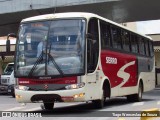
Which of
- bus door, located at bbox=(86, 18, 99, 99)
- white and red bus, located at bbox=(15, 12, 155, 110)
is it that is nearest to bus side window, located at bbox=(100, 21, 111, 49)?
white and red bus, located at bbox=(15, 12, 155, 110)

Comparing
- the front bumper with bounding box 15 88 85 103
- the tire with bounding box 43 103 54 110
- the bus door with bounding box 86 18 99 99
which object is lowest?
the tire with bounding box 43 103 54 110

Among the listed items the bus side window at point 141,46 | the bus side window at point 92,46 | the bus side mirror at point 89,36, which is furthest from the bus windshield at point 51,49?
the bus side window at point 141,46

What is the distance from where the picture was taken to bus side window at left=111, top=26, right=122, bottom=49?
17.9 m

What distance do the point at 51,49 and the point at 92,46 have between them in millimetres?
1425

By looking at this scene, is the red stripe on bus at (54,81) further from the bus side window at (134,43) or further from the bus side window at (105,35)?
the bus side window at (134,43)

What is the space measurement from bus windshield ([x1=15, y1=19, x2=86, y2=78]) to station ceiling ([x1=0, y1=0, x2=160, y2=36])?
14.5m

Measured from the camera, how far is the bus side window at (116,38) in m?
17.9

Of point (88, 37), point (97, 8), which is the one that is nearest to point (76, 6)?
point (97, 8)

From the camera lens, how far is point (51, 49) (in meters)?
14.5

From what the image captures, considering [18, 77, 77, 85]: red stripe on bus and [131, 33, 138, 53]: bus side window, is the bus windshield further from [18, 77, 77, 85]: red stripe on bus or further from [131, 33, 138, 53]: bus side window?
[131, 33, 138, 53]: bus side window

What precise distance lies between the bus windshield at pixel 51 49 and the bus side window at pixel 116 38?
3.30m

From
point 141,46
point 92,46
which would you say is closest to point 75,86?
point 92,46

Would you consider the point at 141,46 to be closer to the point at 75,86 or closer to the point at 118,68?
the point at 118,68

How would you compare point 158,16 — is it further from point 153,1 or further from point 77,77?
point 77,77
